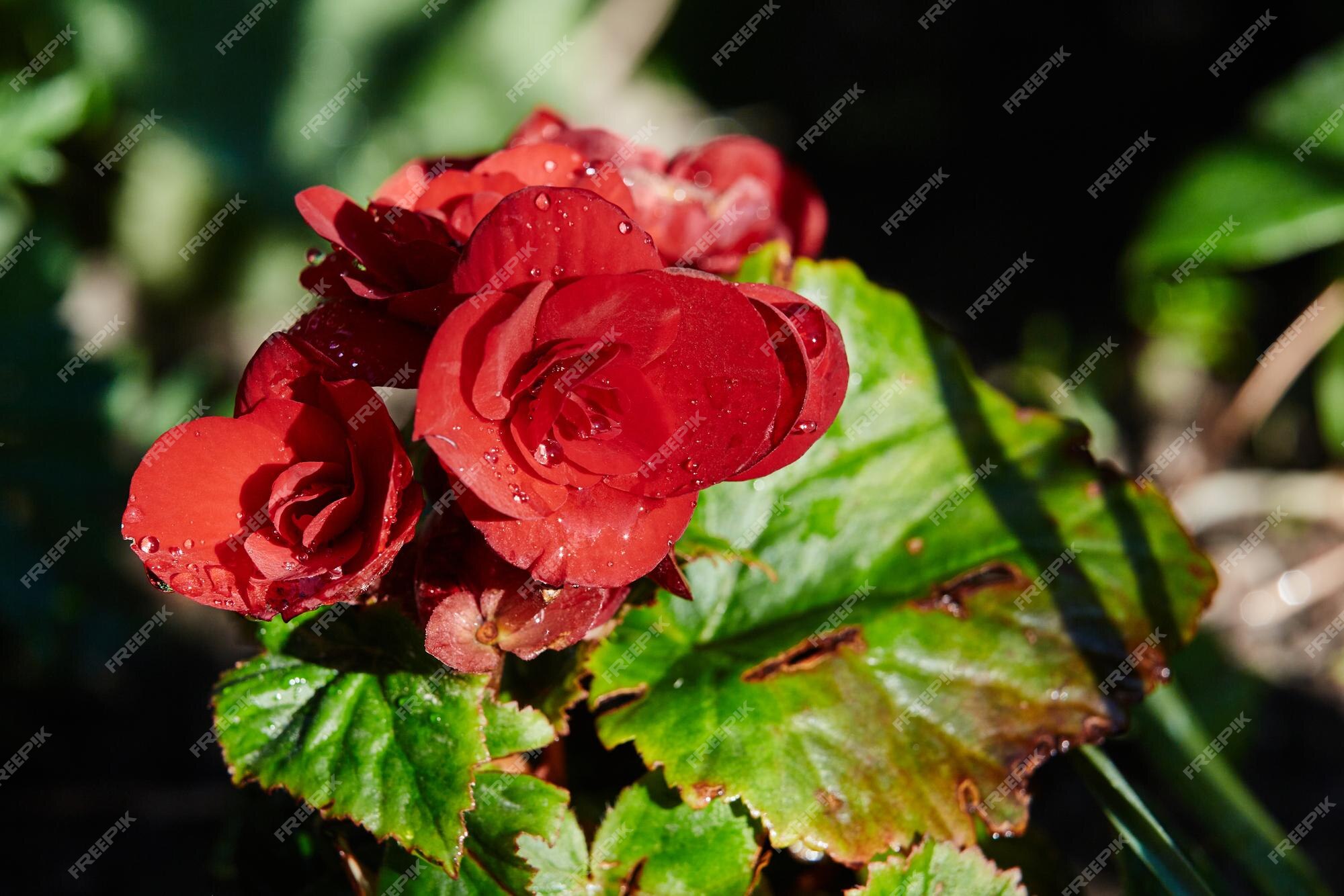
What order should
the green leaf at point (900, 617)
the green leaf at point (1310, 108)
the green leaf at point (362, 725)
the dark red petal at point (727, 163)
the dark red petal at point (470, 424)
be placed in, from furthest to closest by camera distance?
the green leaf at point (1310, 108) → the dark red petal at point (727, 163) → the green leaf at point (900, 617) → the green leaf at point (362, 725) → the dark red petal at point (470, 424)

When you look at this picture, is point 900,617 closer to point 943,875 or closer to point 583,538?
point 943,875

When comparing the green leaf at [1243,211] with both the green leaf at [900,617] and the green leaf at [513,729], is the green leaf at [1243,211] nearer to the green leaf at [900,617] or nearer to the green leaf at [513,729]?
the green leaf at [900,617]

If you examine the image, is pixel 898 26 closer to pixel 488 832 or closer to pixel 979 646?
pixel 979 646

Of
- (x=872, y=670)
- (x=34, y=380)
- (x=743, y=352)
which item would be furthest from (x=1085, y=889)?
(x=34, y=380)

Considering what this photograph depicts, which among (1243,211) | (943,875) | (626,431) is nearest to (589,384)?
(626,431)

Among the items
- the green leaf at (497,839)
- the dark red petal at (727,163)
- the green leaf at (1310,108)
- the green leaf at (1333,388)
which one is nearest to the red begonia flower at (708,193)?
the dark red petal at (727,163)

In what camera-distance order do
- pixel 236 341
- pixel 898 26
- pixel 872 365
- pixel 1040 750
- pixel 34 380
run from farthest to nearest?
pixel 898 26 < pixel 236 341 < pixel 34 380 < pixel 872 365 < pixel 1040 750

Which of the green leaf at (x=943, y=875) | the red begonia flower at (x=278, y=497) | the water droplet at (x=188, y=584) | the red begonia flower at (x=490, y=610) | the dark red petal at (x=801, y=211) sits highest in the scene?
the dark red petal at (x=801, y=211)

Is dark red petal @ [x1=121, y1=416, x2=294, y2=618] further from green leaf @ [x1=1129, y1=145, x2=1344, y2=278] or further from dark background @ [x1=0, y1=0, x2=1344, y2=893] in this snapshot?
green leaf @ [x1=1129, y1=145, x2=1344, y2=278]
